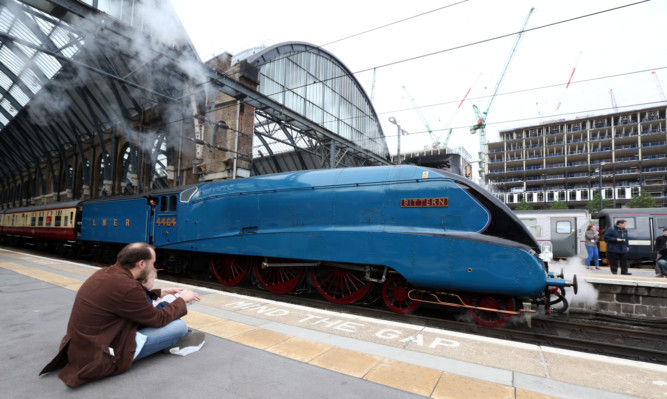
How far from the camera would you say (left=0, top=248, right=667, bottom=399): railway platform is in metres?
2.44

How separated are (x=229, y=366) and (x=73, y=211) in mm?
16458

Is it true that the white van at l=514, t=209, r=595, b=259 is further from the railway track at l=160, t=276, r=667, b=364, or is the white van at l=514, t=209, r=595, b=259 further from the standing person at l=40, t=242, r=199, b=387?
the standing person at l=40, t=242, r=199, b=387

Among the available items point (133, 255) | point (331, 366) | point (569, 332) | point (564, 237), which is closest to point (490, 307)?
point (569, 332)

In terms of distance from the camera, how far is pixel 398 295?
608cm

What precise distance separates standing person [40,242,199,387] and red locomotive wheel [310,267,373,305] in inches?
167

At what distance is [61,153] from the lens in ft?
110

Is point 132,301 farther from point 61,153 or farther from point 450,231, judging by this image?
point 61,153

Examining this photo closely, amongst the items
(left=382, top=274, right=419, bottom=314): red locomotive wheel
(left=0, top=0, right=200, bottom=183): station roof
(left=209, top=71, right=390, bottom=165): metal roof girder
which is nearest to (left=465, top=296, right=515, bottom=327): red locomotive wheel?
(left=382, top=274, right=419, bottom=314): red locomotive wheel

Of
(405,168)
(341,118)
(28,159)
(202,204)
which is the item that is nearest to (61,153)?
(28,159)

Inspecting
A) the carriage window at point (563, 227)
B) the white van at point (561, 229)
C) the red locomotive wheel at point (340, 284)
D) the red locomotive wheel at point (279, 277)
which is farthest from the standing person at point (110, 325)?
the carriage window at point (563, 227)

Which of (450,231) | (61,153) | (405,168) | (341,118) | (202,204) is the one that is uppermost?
(341,118)

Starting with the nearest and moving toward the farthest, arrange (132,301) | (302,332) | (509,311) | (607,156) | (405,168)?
1. (132,301)
2. (302,332)
3. (509,311)
4. (405,168)
5. (607,156)

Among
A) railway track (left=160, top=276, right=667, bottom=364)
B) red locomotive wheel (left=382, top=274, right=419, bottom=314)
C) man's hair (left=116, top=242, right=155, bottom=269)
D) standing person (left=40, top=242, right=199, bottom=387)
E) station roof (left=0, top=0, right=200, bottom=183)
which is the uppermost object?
station roof (left=0, top=0, right=200, bottom=183)

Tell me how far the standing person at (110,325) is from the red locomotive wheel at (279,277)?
4.60 m
